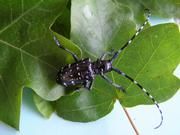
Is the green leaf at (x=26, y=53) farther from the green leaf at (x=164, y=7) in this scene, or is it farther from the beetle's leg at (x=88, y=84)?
the green leaf at (x=164, y=7)

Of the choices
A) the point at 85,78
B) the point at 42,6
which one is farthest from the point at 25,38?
the point at 85,78

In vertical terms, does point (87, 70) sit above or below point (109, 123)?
above

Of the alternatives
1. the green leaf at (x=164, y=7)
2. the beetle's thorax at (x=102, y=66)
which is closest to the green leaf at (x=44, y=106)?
the beetle's thorax at (x=102, y=66)

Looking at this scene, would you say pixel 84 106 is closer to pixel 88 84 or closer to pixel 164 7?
pixel 88 84

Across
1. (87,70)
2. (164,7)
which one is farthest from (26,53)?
(164,7)

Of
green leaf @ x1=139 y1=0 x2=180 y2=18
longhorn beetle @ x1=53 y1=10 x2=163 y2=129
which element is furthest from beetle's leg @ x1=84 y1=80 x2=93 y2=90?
green leaf @ x1=139 y1=0 x2=180 y2=18
